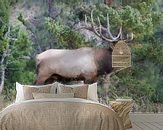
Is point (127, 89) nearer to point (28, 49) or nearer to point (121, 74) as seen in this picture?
point (121, 74)

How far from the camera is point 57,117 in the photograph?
16.2 feet

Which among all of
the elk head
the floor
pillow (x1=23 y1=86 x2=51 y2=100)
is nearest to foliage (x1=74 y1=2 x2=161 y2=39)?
the elk head

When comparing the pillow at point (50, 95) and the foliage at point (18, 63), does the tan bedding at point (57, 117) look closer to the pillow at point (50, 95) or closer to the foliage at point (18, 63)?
the pillow at point (50, 95)

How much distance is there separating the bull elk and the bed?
5.65 ft

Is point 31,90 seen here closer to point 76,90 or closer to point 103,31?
point 76,90

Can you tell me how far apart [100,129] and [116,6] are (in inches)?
111

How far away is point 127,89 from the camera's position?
→ 7035 millimetres

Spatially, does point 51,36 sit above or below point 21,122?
above

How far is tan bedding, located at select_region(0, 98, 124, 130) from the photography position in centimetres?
490

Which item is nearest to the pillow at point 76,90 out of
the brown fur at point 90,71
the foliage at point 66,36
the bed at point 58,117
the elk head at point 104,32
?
the bed at point 58,117

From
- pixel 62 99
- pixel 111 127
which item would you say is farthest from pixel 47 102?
pixel 111 127

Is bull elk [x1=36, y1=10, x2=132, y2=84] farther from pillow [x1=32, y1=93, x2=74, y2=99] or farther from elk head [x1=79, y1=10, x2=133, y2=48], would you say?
pillow [x1=32, y1=93, x2=74, y2=99]

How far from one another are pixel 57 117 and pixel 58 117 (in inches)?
0.5

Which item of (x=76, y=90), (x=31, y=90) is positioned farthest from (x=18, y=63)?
(x=76, y=90)
